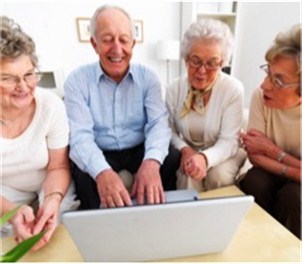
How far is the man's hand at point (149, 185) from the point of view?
94 cm

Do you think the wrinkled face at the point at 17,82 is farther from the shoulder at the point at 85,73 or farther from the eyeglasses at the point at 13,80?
the shoulder at the point at 85,73

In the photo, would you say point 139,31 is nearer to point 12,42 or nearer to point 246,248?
point 12,42

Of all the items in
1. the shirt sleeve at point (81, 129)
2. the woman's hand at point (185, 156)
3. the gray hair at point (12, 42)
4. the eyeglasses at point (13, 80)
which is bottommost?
the woman's hand at point (185, 156)

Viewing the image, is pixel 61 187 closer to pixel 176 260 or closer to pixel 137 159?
pixel 137 159

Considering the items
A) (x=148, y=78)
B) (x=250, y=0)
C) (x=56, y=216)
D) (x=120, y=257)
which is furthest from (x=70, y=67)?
(x=120, y=257)

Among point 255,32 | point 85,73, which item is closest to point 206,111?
point 85,73

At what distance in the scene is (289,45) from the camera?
102 centimetres

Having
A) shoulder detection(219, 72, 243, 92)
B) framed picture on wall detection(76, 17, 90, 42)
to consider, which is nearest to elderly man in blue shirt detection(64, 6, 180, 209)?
shoulder detection(219, 72, 243, 92)

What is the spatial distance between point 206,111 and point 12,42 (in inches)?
34.1

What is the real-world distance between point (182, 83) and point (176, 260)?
917mm

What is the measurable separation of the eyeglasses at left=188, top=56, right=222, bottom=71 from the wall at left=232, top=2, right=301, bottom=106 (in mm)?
1398

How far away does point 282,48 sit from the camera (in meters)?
1.03

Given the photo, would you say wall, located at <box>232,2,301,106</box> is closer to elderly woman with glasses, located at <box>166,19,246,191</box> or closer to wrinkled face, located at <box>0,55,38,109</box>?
elderly woman with glasses, located at <box>166,19,246,191</box>

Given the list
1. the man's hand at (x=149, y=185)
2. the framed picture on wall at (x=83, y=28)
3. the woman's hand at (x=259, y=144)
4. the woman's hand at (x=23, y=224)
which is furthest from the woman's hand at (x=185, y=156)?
the framed picture on wall at (x=83, y=28)
